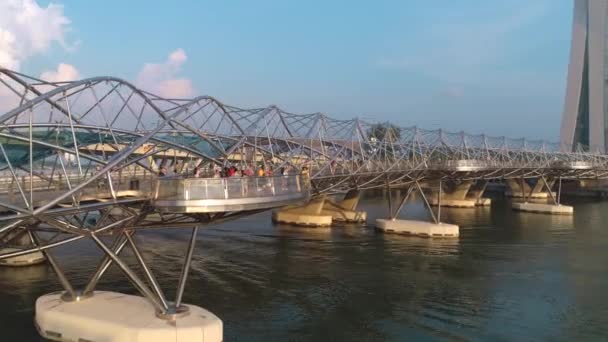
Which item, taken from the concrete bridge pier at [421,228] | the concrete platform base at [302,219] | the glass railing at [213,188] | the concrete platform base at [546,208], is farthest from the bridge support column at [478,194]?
the glass railing at [213,188]

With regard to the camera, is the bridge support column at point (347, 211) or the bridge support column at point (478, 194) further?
the bridge support column at point (478, 194)

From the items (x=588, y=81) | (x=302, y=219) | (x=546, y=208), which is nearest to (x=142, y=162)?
(x=302, y=219)

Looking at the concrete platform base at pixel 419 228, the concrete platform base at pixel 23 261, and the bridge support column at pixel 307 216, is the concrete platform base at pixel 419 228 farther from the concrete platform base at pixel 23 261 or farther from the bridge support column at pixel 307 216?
the concrete platform base at pixel 23 261

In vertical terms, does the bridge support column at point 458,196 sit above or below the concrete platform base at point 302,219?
above

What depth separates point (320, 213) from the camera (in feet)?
212

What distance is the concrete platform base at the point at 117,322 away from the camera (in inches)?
855

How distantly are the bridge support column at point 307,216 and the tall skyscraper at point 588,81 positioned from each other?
11519cm

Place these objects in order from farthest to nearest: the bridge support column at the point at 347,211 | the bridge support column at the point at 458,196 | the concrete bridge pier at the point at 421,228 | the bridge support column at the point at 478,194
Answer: the bridge support column at the point at 478,194 → the bridge support column at the point at 458,196 → the bridge support column at the point at 347,211 → the concrete bridge pier at the point at 421,228

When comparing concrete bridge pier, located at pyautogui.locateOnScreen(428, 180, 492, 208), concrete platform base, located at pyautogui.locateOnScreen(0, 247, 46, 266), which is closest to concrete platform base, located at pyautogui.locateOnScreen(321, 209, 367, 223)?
concrete bridge pier, located at pyautogui.locateOnScreen(428, 180, 492, 208)

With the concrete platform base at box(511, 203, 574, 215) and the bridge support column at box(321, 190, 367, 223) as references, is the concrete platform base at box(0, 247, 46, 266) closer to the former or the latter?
the bridge support column at box(321, 190, 367, 223)

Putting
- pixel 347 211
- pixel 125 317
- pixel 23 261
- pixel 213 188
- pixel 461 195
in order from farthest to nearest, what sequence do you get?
pixel 461 195 → pixel 347 211 → pixel 23 261 → pixel 125 317 → pixel 213 188

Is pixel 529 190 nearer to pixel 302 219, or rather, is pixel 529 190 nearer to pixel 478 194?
pixel 478 194

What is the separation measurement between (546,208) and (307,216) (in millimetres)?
40021

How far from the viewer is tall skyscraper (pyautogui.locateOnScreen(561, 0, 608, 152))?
152000 millimetres
